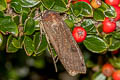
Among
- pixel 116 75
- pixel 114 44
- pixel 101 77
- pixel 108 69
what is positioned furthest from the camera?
pixel 101 77

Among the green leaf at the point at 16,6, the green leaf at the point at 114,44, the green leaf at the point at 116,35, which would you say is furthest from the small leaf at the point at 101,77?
the green leaf at the point at 16,6

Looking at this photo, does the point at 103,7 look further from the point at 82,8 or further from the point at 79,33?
the point at 79,33

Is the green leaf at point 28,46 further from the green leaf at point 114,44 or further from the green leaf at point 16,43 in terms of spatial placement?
the green leaf at point 114,44

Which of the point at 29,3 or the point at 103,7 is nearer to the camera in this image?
the point at 29,3

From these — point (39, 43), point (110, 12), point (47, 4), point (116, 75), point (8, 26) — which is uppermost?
point (47, 4)

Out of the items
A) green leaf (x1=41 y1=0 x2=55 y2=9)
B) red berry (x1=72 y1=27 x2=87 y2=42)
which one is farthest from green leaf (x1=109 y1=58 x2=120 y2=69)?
green leaf (x1=41 y1=0 x2=55 y2=9)

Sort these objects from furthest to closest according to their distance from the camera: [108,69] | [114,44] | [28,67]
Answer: [28,67] < [108,69] < [114,44]

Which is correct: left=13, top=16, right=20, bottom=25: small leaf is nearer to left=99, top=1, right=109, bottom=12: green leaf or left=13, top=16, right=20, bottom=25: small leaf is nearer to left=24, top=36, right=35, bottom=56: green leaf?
left=24, top=36, right=35, bottom=56: green leaf

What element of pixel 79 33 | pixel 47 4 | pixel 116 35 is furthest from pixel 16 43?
pixel 116 35
